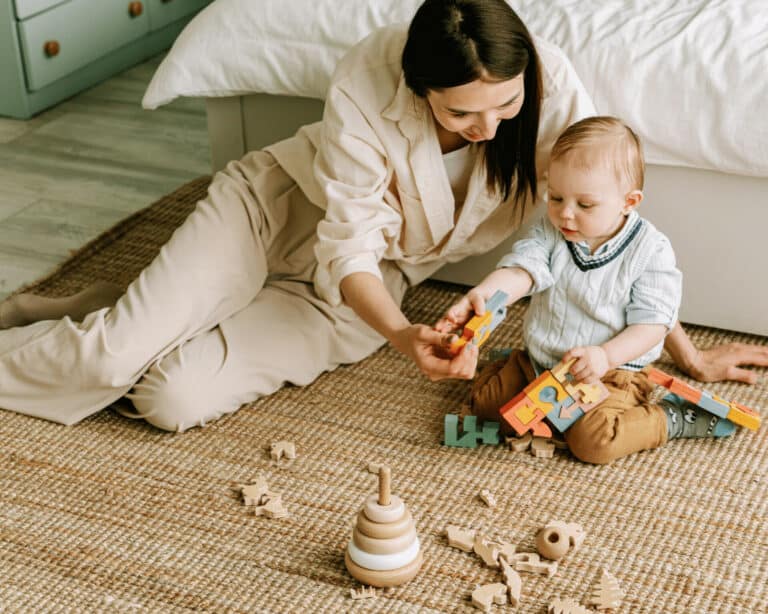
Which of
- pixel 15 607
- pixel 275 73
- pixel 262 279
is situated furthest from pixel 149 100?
pixel 15 607

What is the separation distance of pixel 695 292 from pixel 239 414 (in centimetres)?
80

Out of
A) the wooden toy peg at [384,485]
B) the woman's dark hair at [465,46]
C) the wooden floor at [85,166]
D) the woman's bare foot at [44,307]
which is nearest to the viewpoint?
the wooden toy peg at [384,485]

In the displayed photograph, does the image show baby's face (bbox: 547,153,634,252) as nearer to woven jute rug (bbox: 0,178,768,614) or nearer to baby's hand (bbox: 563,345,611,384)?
baby's hand (bbox: 563,345,611,384)


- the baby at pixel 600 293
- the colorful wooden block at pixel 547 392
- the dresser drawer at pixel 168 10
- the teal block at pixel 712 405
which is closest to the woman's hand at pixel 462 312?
Result: the baby at pixel 600 293

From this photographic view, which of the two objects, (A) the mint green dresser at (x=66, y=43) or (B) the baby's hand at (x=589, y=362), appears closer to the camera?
(B) the baby's hand at (x=589, y=362)

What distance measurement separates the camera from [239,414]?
171cm

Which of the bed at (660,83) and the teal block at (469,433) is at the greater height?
the bed at (660,83)

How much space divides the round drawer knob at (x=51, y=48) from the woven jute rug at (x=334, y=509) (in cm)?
149

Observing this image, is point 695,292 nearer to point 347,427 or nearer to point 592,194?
point 592,194

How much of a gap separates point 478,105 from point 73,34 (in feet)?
6.09

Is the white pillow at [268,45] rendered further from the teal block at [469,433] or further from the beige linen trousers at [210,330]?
the teal block at [469,433]

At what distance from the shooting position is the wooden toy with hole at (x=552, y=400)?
1557 mm

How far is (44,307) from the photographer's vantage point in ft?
6.07

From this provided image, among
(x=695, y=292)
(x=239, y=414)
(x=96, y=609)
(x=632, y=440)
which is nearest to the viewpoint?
(x=96, y=609)
